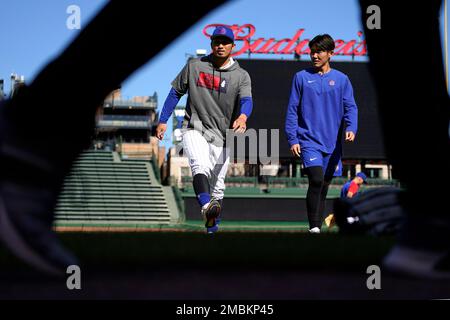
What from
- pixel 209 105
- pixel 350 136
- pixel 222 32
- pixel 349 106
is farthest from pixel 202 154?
pixel 349 106

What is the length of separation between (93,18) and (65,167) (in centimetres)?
37

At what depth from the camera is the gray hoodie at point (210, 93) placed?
570cm

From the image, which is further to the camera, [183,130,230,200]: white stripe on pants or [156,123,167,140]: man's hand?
[183,130,230,200]: white stripe on pants

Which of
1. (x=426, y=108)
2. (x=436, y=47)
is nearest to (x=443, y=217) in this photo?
(x=426, y=108)

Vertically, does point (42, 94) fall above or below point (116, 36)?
below

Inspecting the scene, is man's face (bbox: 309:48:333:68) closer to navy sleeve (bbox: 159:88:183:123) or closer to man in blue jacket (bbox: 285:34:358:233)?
man in blue jacket (bbox: 285:34:358:233)

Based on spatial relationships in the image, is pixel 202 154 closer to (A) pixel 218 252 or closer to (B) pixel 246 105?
(B) pixel 246 105

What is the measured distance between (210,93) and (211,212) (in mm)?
960

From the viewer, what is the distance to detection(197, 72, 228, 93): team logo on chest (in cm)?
575

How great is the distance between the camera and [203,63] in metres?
5.82

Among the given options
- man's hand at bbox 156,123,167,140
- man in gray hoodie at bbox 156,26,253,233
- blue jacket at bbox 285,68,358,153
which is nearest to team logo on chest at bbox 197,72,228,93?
man in gray hoodie at bbox 156,26,253,233

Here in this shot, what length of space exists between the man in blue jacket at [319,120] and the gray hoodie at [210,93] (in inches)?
17.8

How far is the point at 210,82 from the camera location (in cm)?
575

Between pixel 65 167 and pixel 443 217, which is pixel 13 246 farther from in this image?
pixel 443 217
